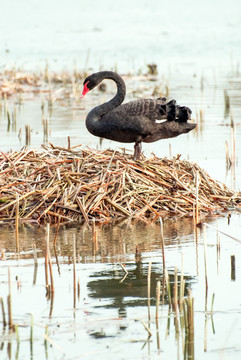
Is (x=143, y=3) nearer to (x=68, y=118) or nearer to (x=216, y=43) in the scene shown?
(x=216, y=43)

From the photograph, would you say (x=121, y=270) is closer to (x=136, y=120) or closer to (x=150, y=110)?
(x=136, y=120)

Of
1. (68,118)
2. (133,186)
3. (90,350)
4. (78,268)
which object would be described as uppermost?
(68,118)

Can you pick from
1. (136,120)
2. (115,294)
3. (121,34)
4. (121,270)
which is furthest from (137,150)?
(121,34)

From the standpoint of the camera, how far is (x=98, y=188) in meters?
Result: 7.69

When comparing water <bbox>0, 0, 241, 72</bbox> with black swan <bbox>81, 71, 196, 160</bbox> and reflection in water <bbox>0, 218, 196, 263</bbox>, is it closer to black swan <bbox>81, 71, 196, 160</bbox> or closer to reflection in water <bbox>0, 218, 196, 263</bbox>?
black swan <bbox>81, 71, 196, 160</bbox>

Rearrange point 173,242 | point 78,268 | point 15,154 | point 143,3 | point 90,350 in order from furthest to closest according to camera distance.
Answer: point 143,3 < point 15,154 < point 173,242 < point 78,268 < point 90,350

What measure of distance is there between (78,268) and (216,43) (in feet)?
67.4

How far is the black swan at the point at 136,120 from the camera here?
7801 mm

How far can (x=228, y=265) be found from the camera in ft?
19.0

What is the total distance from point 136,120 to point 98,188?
2.77 ft

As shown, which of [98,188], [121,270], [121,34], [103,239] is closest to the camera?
[121,270]

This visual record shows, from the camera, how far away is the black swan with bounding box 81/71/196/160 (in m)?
7.80

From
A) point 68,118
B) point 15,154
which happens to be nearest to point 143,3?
point 68,118

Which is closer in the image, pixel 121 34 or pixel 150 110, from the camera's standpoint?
pixel 150 110
